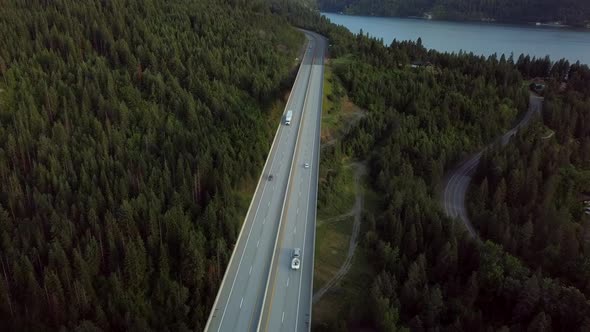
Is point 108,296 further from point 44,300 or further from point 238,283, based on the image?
point 238,283

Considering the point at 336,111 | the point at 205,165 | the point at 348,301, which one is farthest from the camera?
the point at 336,111

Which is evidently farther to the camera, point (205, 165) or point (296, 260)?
point (205, 165)

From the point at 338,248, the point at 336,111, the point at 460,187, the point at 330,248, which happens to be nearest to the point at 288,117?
the point at 336,111

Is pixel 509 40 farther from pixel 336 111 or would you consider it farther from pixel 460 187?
pixel 460 187

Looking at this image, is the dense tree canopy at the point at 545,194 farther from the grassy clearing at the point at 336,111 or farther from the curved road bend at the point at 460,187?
the grassy clearing at the point at 336,111

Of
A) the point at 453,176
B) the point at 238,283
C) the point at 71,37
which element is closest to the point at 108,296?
the point at 238,283

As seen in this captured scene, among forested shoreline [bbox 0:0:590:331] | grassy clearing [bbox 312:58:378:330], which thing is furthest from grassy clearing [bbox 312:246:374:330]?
forested shoreline [bbox 0:0:590:331]

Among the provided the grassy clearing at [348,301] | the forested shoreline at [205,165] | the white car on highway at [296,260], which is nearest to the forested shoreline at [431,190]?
the forested shoreline at [205,165]
